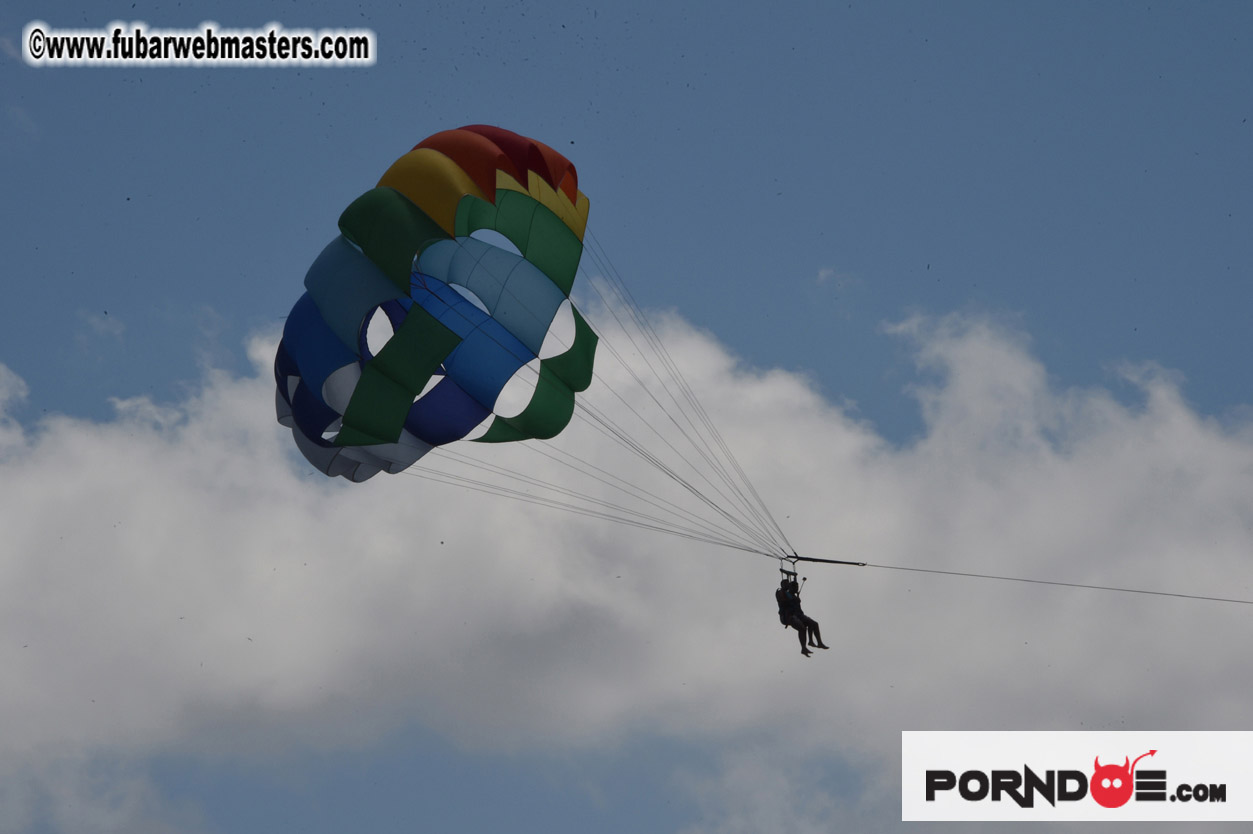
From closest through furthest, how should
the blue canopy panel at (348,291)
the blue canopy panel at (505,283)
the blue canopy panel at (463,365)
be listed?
the blue canopy panel at (348,291), the blue canopy panel at (505,283), the blue canopy panel at (463,365)

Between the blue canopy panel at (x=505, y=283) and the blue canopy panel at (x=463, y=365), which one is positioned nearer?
the blue canopy panel at (x=505, y=283)

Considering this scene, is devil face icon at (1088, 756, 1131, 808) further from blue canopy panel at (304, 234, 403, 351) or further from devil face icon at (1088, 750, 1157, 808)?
blue canopy panel at (304, 234, 403, 351)

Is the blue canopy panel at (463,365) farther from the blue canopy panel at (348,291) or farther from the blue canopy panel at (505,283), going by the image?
the blue canopy panel at (348,291)

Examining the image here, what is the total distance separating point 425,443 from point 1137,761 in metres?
13.0

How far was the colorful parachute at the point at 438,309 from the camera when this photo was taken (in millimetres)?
25609

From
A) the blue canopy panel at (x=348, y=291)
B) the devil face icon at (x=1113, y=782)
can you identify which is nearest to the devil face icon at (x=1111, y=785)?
the devil face icon at (x=1113, y=782)

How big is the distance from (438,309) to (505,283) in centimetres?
126

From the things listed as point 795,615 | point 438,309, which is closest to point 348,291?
point 438,309

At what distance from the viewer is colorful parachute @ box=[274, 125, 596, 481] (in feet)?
84.0

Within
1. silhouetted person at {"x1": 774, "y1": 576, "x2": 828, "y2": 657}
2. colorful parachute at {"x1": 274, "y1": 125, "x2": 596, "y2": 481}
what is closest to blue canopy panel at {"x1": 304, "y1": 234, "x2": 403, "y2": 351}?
Result: colorful parachute at {"x1": 274, "y1": 125, "x2": 596, "y2": 481}

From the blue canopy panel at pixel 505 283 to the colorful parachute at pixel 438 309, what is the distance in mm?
22

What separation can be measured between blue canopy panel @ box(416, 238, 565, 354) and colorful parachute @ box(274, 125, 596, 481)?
0.02 m

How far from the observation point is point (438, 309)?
2689 centimetres

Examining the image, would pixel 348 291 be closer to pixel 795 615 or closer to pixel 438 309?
pixel 438 309
